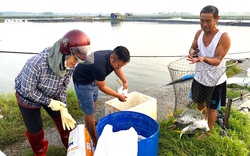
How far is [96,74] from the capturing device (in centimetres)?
242

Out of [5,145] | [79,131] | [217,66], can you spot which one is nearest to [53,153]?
[5,145]

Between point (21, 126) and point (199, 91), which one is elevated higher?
point (199, 91)

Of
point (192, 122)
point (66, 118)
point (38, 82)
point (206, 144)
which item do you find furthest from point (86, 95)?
point (206, 144)

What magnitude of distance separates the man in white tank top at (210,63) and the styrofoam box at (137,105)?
82cm

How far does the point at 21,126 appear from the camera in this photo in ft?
11.2

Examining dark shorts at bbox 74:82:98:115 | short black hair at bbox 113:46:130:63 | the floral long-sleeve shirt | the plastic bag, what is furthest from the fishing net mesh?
the floral long-sleeve shirt

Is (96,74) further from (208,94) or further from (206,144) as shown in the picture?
(206,144)

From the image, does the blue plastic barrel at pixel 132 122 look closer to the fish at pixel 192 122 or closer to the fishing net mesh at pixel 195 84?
the fish at pixel 192 122

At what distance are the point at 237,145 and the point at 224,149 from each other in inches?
8.8

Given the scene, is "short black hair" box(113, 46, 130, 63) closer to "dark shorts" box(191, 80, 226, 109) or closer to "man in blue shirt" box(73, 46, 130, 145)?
"man in blue shirt" box(73, 46, 130, 145)

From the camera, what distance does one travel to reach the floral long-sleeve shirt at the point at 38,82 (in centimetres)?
185

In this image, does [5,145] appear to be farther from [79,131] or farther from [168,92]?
[168,92]

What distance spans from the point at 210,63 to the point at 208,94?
0.48 m

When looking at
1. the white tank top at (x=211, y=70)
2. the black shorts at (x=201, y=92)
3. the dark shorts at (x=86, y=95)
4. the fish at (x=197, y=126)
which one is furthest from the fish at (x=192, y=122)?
the dark shorts at (x=86, y=95)
